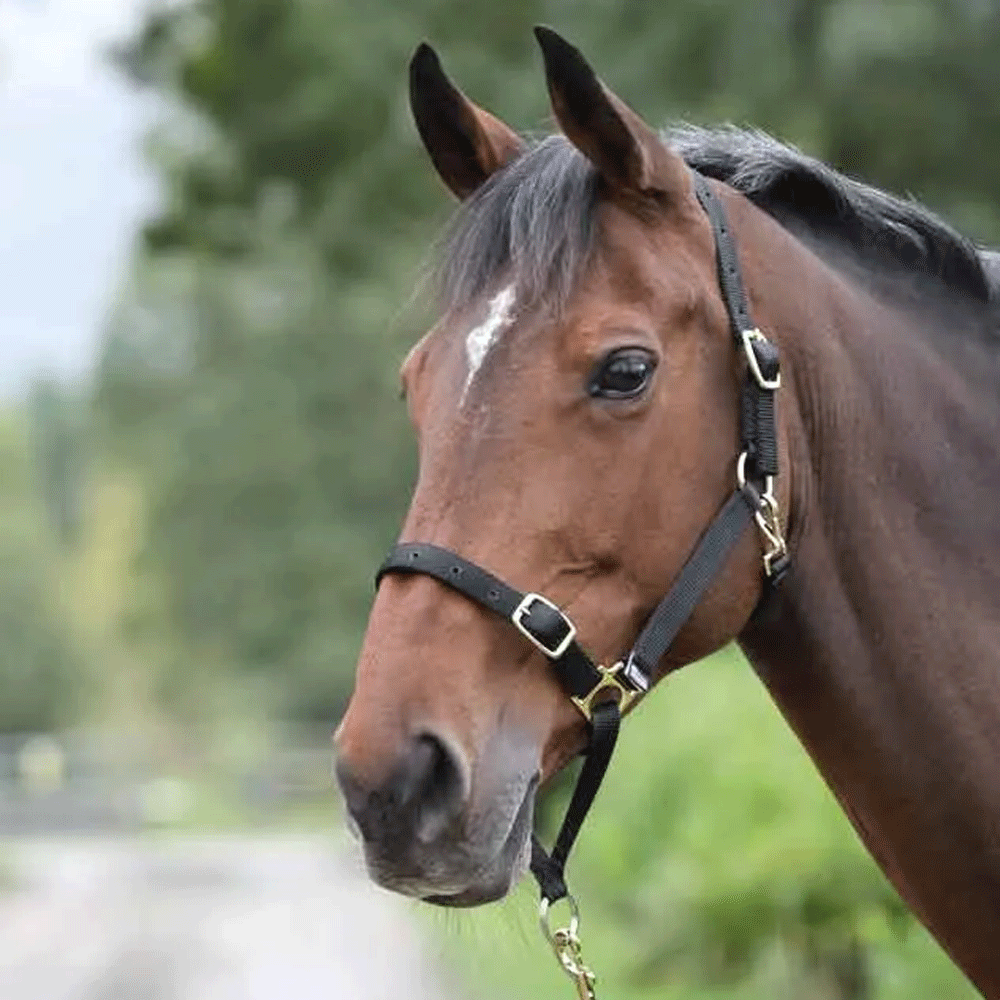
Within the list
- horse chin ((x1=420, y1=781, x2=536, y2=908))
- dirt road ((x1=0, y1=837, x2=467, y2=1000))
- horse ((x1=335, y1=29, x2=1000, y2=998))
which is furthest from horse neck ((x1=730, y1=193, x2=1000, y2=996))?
dirt road ((x1=0, y1=837, x2=467, y2=1000))

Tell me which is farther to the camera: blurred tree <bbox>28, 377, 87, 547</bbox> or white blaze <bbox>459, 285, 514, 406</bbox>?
blurred tree <bbox>28, 377, 87, 547</bbox>

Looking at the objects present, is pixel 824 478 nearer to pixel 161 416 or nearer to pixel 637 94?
pixel 637 94

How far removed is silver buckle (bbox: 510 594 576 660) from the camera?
3.32m

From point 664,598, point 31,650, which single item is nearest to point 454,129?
point 664,598

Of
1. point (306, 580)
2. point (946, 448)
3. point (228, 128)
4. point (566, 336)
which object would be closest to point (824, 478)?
point (946, 448)

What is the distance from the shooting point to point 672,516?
3.44 m

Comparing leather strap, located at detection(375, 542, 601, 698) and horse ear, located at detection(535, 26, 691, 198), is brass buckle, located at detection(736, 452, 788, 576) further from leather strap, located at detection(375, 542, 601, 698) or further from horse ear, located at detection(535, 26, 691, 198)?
horse ear, located at detection(535, 26, 691, 198)

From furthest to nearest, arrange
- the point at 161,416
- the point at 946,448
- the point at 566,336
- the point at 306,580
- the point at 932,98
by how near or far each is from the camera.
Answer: the point at 161,416
the point at 306,580
the point at 932,98
the point at 946,448
the point at 566,336

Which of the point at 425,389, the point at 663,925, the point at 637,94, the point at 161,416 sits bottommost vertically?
the point at 161,416

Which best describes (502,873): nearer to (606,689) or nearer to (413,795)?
(413,795)

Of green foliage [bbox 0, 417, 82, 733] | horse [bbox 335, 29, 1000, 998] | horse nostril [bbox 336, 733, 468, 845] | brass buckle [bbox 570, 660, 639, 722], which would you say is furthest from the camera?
green foliage [bbox 0, 417, 82, 733]

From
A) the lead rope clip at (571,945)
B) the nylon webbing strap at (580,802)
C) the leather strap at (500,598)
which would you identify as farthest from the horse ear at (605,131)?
the lead rope clip at (571,945)

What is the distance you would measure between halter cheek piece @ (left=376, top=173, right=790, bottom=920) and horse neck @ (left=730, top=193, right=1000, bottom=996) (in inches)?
2.9

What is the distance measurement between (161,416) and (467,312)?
45.7m
